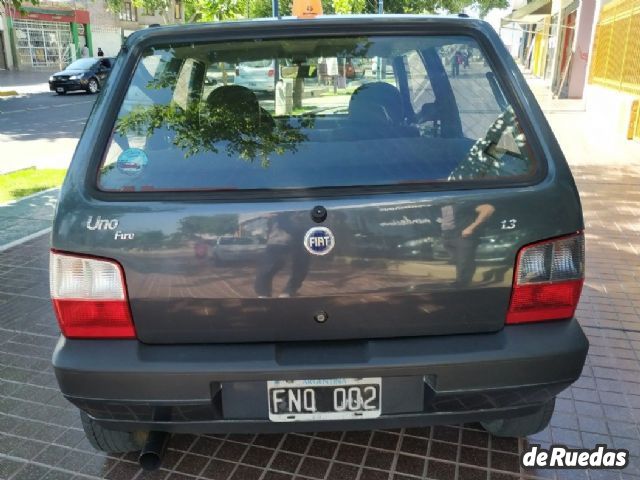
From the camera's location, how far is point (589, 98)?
52.0ft

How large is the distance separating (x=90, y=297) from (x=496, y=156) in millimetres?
1514

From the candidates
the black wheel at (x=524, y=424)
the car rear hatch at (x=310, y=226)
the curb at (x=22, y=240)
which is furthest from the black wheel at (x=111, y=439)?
the curb at (x=22, y=240)

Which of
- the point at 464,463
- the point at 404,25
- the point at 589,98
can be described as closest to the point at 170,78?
the point at 404,25

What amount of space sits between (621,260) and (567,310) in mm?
3385

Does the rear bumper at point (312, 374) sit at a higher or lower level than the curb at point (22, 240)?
higher

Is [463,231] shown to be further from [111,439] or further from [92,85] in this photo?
[92,85]

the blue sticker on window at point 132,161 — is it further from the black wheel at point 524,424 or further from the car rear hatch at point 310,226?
the black wheel at point 524,424

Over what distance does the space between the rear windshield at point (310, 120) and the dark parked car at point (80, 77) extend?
21.7 m

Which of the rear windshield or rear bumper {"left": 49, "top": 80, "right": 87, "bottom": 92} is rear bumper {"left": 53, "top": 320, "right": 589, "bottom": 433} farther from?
rear bumper {"left": 49, "top": 80, "right": 87, "bottom": 92}

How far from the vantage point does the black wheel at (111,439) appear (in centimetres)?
250

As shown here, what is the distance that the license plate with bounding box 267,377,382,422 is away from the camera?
2037mm

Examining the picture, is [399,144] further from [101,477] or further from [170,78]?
[101,477]

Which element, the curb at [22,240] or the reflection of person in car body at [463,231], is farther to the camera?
the curb at [22,240]

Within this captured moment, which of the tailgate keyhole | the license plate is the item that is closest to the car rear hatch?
the tailgate keyhole
